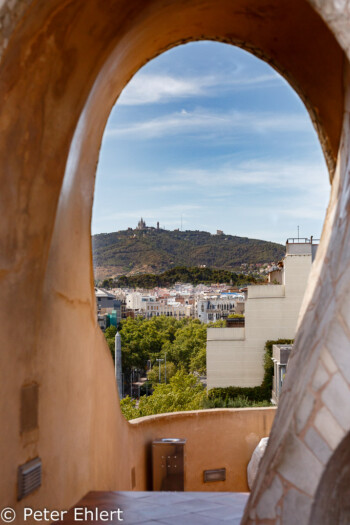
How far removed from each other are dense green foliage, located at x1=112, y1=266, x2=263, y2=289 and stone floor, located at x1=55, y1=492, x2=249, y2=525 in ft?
147

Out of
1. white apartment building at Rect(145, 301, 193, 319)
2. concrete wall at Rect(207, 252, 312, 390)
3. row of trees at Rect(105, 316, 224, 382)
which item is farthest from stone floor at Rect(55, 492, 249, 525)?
white apartment building at Rect(145, 301, 193, 319)

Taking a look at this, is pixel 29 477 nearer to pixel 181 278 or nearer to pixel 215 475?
pixel 215 475

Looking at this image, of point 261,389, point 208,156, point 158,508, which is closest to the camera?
point 158,508

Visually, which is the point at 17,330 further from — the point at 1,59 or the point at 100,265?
the point at 100,265

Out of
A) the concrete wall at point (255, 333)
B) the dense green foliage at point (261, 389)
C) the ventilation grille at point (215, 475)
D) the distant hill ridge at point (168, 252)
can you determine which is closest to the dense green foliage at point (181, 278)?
the distant hill ridge at point (168, 252)

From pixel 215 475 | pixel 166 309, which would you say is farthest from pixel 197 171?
pixel 215 475

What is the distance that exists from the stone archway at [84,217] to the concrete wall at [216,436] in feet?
4.64

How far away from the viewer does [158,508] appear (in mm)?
4668

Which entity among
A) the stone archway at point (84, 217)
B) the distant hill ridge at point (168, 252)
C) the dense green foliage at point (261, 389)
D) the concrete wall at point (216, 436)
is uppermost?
the distant hill ridge at point (168, 252)

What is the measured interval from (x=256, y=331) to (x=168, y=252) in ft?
121

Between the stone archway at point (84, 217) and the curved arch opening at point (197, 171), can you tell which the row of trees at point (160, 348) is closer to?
the curved arch opening at point (197, 171)

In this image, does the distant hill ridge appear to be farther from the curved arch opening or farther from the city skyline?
the city skyline

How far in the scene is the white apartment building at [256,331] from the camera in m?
20.6

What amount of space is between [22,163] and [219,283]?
55898 mm
